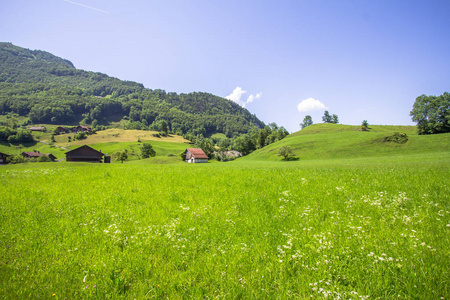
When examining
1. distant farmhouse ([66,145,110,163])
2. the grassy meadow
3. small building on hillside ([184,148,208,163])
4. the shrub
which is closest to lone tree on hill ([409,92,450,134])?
the shrub

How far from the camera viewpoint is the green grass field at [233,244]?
416 cm

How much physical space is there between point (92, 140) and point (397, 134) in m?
202

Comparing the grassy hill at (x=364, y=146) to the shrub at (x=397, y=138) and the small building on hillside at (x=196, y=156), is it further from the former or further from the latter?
the small building on hillside at (x=196, y=156)

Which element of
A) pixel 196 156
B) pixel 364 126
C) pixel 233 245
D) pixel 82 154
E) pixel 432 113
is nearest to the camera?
pixel 233 245

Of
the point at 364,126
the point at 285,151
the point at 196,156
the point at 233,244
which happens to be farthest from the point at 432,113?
the point at 233,244

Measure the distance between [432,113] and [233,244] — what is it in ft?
356

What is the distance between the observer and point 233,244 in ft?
19.8

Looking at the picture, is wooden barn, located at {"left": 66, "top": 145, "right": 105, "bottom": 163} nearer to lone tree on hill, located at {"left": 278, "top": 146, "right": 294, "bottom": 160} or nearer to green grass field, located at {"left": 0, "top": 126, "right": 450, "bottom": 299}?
lone tree on hill, located at {"left": 278, "top": 146, "right": 294, "bottom": 160}

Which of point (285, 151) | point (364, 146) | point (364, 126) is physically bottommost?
point (285, 151)

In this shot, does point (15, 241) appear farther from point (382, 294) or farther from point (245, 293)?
point (382, 294)

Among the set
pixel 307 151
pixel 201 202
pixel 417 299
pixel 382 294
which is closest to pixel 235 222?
pixel 201 202

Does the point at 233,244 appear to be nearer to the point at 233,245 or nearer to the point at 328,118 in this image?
the point at 233,245

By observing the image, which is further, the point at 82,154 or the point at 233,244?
the point at 82,154

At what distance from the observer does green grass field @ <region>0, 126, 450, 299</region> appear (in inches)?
164
